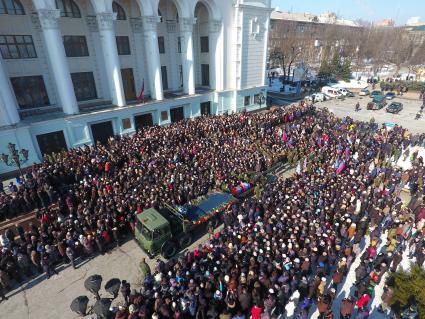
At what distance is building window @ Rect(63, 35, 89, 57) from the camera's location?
926 inches

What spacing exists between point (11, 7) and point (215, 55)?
19.0 metres

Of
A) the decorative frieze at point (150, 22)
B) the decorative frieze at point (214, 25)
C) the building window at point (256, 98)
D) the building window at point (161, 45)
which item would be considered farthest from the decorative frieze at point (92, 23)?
the building window at point (256, 98)

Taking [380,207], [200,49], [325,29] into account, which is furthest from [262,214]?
[325,29]

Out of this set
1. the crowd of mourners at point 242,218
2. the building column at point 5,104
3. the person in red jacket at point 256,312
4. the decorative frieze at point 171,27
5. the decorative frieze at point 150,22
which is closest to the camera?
the person in red jacket at point 256,312

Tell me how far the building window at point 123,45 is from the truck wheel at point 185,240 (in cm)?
2171

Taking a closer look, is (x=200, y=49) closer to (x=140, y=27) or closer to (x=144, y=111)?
(x=140, y=27)

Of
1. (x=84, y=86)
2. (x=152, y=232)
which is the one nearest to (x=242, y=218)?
(x=152, y=232)

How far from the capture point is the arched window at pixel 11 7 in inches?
796

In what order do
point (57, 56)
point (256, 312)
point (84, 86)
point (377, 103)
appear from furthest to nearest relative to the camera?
point (377, 103) < point (84, 86) < point (57, 56) < point (256, 312)

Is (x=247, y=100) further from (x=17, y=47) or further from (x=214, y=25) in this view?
(x=17, y=47)

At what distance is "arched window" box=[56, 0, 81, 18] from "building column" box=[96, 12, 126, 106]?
9.19ft

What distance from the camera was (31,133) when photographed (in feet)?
67.2

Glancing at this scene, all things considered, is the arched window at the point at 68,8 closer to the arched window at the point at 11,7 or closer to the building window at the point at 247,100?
the arched window at the point at 11,7

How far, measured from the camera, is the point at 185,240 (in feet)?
42.5
